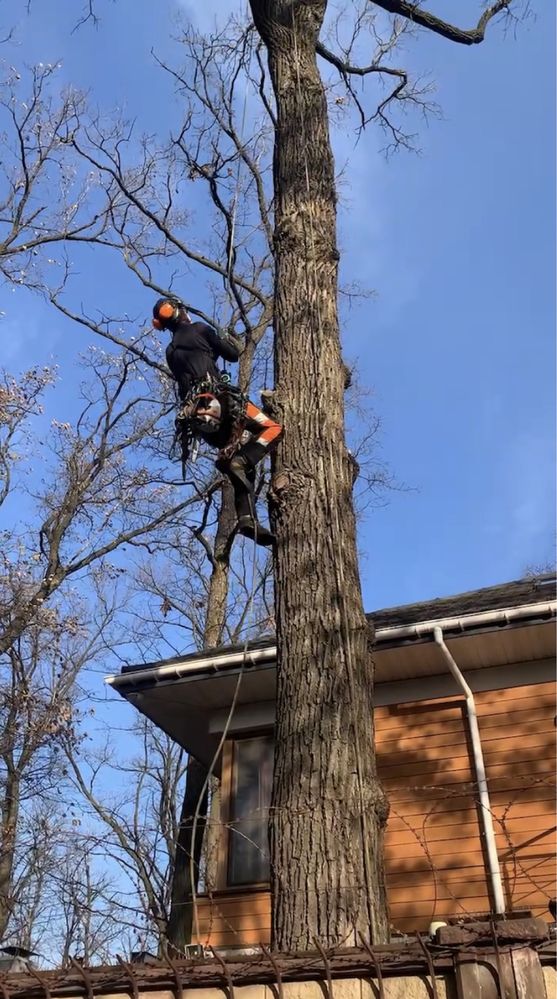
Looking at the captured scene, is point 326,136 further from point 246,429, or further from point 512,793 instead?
point 512,793

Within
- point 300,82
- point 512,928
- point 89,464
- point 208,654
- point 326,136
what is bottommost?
point 512,928

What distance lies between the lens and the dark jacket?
20.4ft

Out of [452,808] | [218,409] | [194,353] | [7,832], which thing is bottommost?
[452,808]

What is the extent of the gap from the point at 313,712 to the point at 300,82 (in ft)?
12.2

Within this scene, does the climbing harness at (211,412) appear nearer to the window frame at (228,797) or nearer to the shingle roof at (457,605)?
the shingle roof at (457,605)

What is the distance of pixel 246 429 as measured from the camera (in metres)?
5.28

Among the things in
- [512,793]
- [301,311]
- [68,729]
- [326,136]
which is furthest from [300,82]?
[68,729]

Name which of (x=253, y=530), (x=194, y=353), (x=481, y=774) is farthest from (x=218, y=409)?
(x=481, y=774)

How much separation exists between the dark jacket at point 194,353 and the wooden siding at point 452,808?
338 cm

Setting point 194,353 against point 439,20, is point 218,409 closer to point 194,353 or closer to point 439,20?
point 194,353

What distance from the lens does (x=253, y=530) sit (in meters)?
5.21

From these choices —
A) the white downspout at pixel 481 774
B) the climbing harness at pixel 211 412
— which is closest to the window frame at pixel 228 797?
the white downspout at pixel 481 774

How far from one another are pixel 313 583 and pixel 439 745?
4.51m

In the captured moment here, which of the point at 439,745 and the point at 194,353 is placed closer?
the point at 194,353
